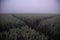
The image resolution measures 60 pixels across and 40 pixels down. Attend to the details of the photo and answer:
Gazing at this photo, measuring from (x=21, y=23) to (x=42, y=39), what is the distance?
0.60 meters

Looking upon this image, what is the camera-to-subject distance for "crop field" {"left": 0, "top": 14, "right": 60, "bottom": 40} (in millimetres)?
1720

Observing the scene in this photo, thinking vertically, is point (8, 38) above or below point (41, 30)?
below

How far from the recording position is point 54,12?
1838 mm

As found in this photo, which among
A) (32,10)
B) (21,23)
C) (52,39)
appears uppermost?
(32,10)

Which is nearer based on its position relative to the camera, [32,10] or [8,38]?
[8,38]

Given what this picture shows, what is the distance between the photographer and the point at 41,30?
1.76m

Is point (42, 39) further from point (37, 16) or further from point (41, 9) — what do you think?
point (41, 9)

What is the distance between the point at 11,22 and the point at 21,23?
23cm

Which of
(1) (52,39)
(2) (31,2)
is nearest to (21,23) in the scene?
(2) (31,2)

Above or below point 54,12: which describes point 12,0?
above

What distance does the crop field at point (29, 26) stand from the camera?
1720 mm

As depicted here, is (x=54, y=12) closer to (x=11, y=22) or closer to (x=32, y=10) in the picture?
(x=32, y=10)

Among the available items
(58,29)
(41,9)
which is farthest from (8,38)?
(58,29)

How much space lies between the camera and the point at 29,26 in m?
1.78
